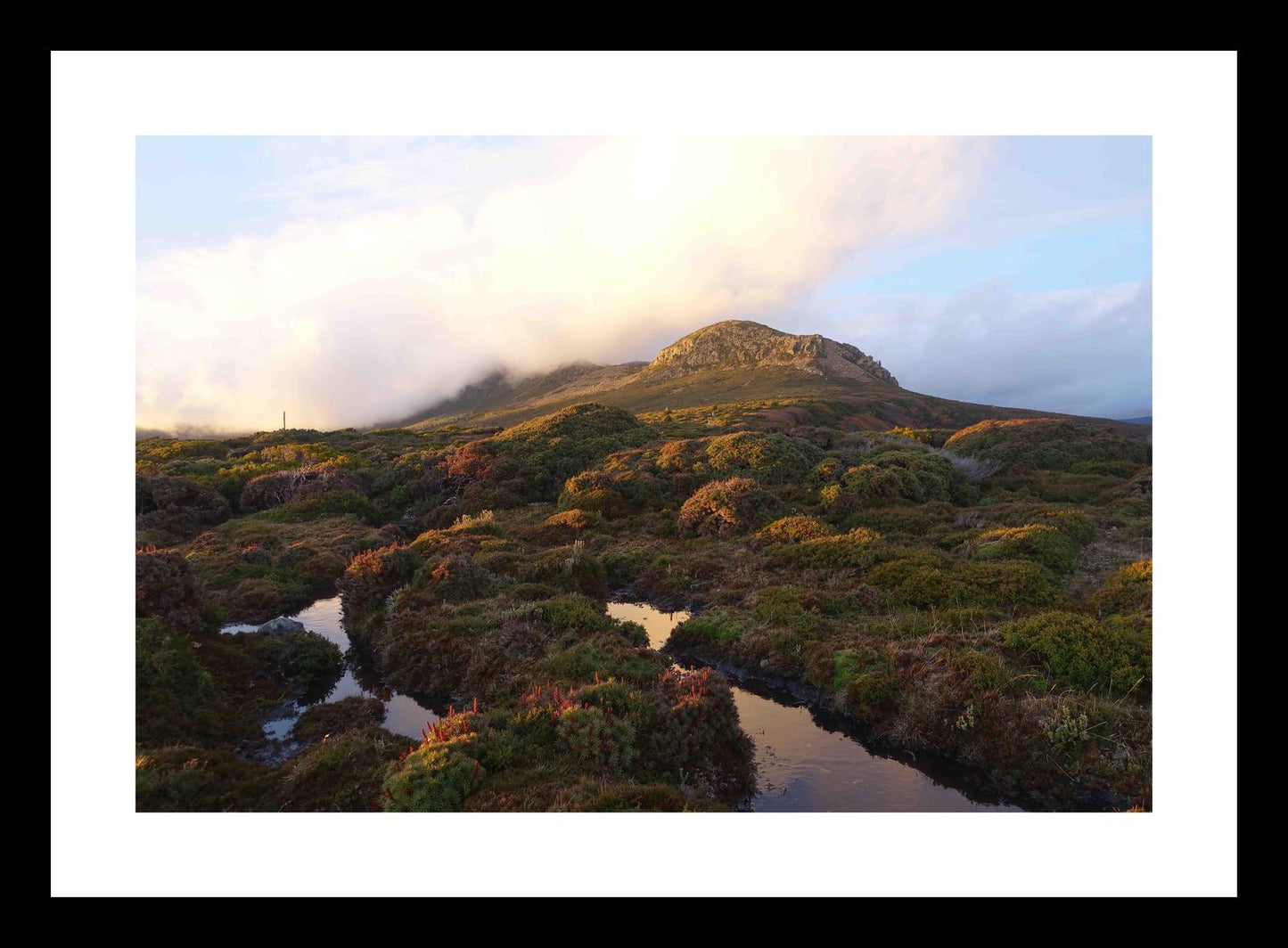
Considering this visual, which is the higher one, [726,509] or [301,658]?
[726,509]

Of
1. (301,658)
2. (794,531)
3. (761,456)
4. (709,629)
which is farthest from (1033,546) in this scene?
(301,658)

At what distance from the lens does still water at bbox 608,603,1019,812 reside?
7594 mm

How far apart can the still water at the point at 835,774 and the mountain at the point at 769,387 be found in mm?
42830

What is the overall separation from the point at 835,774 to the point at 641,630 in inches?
205

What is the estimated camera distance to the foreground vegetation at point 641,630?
7.51 metres

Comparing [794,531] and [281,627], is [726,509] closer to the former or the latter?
[794,531]

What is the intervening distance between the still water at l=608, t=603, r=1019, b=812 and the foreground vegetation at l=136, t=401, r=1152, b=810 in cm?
37

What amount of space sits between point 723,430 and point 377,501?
941 inches

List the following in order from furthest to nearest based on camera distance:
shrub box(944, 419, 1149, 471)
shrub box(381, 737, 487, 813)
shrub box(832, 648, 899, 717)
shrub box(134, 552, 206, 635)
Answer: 1. shrub box(944, 419, 1149, 471)
2. shrub box(134, 552, 206, 635)
3. shrub box(832, 648, 899, 717)
4. shrub box(381, 737, 487, 813)

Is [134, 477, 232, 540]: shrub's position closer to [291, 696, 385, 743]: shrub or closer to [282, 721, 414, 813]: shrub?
[291, 696, 385, 743]: shrub

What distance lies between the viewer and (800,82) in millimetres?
5496

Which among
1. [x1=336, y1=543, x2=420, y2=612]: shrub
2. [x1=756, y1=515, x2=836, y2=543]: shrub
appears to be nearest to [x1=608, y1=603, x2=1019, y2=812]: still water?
[x1=756, y1=515, x2=836, y2=543]: shrub

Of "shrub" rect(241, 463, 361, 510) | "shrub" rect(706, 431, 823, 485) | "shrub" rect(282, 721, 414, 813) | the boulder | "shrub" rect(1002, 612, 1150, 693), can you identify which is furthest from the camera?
"shrub" rect(241, 463, 361, 510)

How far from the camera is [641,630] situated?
1249cm
